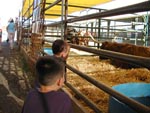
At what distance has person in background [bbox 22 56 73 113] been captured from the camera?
166cm

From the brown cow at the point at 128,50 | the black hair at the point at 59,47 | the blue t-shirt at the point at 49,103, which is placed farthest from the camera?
the brown cow at the point at 128,50

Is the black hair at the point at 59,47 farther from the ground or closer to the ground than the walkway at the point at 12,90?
farther from the ground

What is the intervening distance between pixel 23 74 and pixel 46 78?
5142 mm

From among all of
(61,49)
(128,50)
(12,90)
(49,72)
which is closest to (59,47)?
(61,49)

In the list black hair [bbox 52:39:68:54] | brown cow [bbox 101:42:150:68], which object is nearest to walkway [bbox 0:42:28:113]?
black hair [bbox 52:39:68:54]

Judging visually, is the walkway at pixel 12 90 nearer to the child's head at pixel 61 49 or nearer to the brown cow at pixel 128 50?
the child's head at pixel 61 49

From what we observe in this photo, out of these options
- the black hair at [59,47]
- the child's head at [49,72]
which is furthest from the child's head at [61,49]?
the child's head at [49,72]

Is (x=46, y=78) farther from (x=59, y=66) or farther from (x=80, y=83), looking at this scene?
(x=80, y=83)

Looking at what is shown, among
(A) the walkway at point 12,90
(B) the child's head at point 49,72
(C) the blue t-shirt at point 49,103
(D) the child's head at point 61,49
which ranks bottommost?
(A) the walkway at point 12,90

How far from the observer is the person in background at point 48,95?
1.66m

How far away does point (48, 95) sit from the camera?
165cm

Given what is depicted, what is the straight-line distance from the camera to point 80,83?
16.3 feet

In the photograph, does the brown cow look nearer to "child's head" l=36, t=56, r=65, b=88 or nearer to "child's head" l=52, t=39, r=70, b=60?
"child's head" l=52, t=39, r=70, b=60

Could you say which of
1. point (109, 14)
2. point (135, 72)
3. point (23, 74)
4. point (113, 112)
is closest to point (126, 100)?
point (109, 14)
